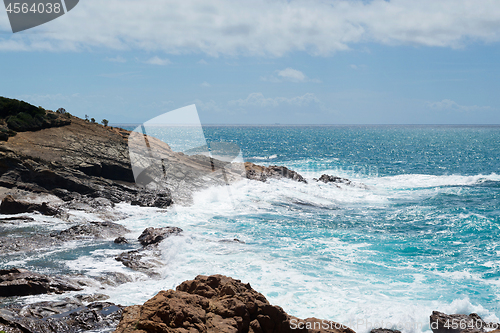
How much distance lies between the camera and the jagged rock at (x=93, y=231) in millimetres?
14258

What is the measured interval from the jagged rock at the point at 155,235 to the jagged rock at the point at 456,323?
960cm

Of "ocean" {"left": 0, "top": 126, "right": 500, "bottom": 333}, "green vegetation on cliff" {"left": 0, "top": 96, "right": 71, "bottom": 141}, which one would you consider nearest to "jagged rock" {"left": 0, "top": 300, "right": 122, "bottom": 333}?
"ocean" {"left": 0, "top": 126, "right": 500, "bottom": 333}

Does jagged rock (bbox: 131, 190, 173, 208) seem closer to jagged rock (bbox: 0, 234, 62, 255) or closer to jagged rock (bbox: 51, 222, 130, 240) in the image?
jagged rock (bbox: 51, 222, 130, 240)

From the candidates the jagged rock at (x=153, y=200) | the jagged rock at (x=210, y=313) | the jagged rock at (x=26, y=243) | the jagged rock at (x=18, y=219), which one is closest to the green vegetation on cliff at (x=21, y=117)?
the jagged rock at (x=18, y=219)

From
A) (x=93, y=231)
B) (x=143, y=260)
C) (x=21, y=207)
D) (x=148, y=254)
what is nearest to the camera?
(x=143, y=260)

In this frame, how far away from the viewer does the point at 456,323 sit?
8.05 meters

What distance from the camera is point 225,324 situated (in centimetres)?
582

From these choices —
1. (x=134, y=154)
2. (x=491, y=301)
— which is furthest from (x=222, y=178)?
(x=491, y=301)

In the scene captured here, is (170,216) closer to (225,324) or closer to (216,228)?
(216,228)

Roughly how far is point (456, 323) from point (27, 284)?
9.99 metres

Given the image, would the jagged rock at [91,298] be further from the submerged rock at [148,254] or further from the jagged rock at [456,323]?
the jagged rock at [456,323]

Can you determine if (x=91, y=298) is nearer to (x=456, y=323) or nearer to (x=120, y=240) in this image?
(x=120, y=240)

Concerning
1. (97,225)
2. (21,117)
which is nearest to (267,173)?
(97,225)

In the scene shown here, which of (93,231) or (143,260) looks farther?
(93,231)
